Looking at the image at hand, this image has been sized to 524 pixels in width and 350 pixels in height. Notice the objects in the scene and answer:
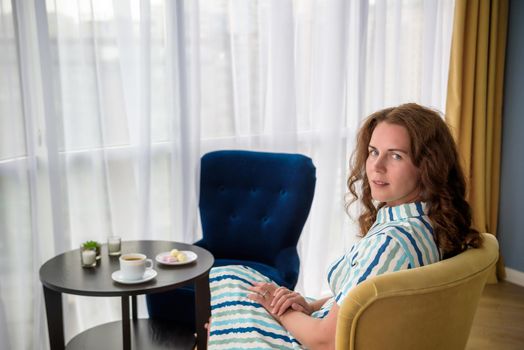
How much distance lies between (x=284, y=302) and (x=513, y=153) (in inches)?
111

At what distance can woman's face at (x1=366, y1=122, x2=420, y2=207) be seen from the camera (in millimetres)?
1428

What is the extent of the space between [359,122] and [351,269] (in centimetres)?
215

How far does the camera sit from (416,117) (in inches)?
56.4

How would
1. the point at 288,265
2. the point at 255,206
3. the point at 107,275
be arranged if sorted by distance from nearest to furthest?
the point at 107,275 < the point at 288,265 < the point at 255,206

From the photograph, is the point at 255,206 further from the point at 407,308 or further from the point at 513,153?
the point at 513,153

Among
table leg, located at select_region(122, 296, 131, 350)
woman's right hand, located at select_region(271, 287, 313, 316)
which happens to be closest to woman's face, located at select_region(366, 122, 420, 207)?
woman's right hand, located at select_region(271, 287, 313, 316)

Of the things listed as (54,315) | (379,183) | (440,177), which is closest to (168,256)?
(54,315)

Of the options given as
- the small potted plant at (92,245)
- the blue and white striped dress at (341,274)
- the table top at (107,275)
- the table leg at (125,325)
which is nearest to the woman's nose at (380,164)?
the blue and white striped dress at (341,274)

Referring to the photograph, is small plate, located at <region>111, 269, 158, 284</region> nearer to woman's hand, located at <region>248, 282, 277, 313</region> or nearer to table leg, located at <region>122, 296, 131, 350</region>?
table leg, located at <region>122, 296, 131, 350</region>

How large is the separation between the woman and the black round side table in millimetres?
388

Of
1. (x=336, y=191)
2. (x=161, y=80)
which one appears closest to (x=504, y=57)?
(x=336, y=191)

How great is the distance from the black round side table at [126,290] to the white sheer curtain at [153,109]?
1.08 ft

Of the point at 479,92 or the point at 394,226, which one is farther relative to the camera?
the point at 479,92

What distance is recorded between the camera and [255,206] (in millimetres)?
2652
